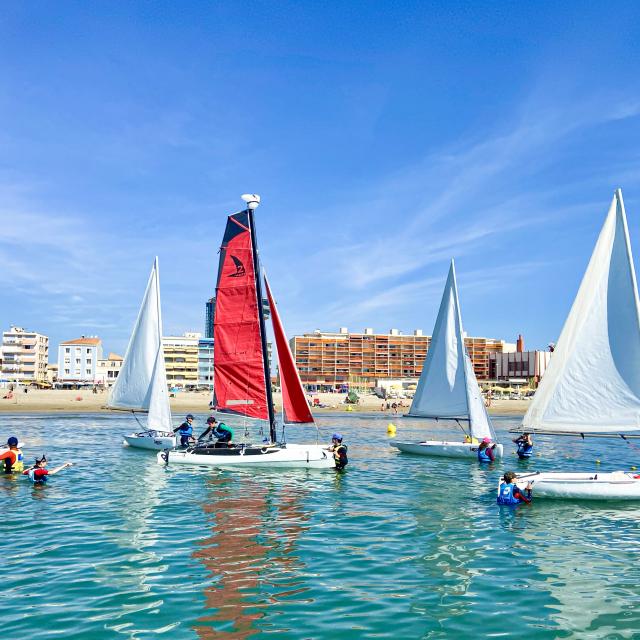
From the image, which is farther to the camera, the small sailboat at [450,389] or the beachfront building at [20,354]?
the beachfront building at [20,354]

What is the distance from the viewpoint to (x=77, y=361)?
586ft

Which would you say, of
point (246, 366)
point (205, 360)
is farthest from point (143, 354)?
point (205, 360)

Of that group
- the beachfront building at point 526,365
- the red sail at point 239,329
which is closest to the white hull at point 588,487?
the red sail at point 239,329

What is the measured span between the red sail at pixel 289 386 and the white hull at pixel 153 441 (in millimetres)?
10753

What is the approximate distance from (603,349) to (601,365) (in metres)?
0.61

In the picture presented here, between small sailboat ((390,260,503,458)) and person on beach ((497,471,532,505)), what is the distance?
13.0 meters

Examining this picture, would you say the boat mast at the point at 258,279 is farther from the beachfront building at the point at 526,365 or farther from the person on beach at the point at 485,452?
the beachfront building at the point at 526,365

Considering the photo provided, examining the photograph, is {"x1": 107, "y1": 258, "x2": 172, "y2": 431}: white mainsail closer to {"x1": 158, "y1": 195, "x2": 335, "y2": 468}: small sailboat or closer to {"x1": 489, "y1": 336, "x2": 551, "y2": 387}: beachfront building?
{"x1": 158, "y1": 195, "x2": 335, "y2": 468}: small sailboat

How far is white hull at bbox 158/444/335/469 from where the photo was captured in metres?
27.9

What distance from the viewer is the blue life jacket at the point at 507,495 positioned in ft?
70.1

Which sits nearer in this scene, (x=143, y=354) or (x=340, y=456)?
(x=340, y=456)

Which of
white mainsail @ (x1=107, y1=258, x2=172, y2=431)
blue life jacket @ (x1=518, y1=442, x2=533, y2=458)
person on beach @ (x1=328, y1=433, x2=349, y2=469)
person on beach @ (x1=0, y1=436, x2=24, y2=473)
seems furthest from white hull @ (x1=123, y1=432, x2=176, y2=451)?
blue life jacket @ (x1=518, y1=442, x2=533, y2=458)

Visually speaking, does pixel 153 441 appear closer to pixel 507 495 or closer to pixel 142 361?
pixel 142 361

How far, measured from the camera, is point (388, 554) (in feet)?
Result: 50.2
